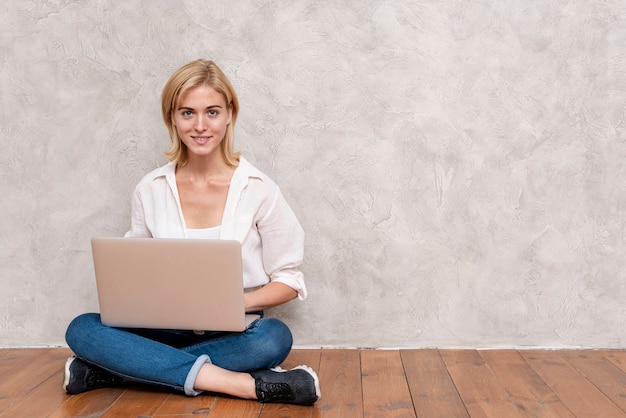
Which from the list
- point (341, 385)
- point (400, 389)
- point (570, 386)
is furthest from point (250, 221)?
point (570, 386)

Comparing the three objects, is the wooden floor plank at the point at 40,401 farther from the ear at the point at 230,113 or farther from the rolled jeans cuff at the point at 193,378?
the ear at the point at 230,113

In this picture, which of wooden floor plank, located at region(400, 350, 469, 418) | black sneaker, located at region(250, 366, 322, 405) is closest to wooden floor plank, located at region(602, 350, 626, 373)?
wooden floor plank, located at region(400, 350, 469, 418)

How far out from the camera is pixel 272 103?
260cm

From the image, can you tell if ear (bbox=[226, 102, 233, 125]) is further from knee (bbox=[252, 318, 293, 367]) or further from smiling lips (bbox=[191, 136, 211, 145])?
knee (bbox=[252, 318, 293, 367])

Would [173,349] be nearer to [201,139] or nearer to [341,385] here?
[341,385]

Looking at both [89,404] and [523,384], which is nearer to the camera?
[89,404]

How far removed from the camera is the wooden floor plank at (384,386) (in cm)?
201

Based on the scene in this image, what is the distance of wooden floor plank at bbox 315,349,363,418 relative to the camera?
2014 mm

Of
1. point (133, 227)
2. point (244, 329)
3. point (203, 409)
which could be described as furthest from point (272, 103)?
point (203, 409)

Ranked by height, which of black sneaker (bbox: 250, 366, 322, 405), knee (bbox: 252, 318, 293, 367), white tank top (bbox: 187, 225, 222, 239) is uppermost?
white tank top (bbox: 187, 225, 222, 239)

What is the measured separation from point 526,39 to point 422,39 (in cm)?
33

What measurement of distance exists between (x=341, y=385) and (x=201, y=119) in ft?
2.78

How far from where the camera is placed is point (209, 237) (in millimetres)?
2332

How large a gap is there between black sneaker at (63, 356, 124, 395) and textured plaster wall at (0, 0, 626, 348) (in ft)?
1.90
